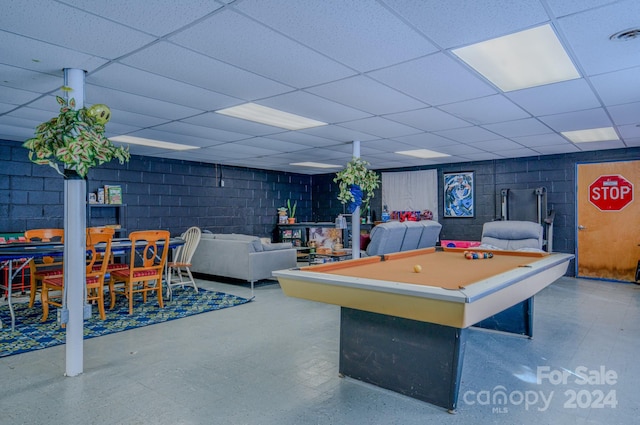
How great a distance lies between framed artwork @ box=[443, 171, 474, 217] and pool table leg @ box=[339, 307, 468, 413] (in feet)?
21.7

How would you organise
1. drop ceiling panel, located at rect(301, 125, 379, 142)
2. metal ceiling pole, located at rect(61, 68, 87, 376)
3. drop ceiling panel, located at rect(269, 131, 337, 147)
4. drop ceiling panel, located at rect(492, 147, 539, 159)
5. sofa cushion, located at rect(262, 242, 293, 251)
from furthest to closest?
drop ceiling panel, located at rect(492, 147, 539, 159) → sofa cushion, located at rect(262, 242, 293, 251) → drop ceiling panel, located at rect(269, 131, 337, 147) → drop ceiling panel, located at rect(301, 125, 379, 142) → metal ceiling pole, located at rect(61, 68, 87, 376)

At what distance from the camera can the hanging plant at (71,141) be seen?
111 inches

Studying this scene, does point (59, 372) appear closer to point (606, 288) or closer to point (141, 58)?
point (141, 58)

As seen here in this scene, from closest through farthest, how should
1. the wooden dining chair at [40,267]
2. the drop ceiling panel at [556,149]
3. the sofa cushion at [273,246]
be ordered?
the wooden dining chair at [40,267] < the sofa cushion at [273,246] < the drop ceiling panel at [556,149]

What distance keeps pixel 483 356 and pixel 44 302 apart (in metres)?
4.61

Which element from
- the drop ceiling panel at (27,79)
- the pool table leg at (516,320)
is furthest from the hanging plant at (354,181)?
the drop ceiling panel at (27,79)

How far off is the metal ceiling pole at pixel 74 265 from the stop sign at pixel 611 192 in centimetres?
812

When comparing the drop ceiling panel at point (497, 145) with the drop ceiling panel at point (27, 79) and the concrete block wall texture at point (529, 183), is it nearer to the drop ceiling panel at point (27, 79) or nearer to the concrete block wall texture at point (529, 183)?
A: the concrete block wall texture at point (529, 183)

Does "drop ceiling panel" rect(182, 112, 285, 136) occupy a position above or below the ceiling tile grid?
below

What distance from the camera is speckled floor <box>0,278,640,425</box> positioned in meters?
2.36

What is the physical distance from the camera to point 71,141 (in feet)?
9.21

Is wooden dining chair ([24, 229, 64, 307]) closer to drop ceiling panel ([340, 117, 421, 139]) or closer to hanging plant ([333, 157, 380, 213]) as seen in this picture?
hanging plant ([333, 157, 380, 213])

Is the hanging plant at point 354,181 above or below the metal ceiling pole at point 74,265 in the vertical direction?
above

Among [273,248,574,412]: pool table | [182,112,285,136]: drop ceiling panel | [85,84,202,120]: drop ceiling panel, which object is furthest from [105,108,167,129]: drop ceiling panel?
[273,248,574,412]: pool table
